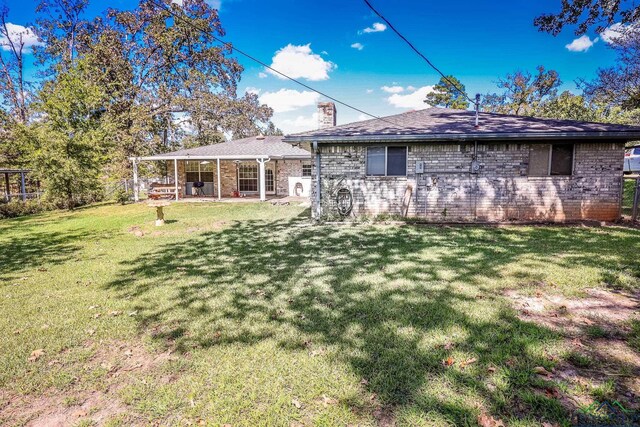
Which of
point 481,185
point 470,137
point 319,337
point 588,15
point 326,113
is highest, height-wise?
point 588,15

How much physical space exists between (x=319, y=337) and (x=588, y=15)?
12.3 m

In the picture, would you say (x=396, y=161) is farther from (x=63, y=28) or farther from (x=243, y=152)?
(x=63, y=28)

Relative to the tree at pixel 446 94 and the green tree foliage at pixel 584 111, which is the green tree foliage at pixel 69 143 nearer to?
the green tree foliage at pixel 584 111

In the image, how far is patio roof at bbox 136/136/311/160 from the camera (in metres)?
17.2

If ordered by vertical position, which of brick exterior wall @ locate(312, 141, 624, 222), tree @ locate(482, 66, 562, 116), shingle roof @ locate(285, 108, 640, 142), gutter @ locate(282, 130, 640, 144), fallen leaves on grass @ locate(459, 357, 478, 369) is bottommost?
fallen leaves on grass @ locate(459, 357, 478, 369)

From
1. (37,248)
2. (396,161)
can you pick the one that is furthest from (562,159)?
(37,248)

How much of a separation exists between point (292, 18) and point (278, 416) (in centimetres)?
1321

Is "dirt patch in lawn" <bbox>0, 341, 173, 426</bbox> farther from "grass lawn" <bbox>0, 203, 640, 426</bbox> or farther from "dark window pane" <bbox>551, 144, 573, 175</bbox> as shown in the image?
"dark window pane" <bbox>551, 144, 573, 175</bbox>

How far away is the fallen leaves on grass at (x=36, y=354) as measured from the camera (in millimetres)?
2947

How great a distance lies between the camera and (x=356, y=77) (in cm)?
1579

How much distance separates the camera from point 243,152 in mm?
18109

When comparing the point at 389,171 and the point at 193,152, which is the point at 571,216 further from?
the point at 193,152

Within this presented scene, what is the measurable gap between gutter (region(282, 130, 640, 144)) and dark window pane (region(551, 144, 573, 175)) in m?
0.59

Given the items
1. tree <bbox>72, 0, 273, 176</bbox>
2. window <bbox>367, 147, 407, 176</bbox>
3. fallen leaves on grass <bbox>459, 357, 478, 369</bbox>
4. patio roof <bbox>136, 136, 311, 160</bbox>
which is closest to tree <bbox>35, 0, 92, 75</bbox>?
tree <bbox>72, 0, 273, 176</bbox>
